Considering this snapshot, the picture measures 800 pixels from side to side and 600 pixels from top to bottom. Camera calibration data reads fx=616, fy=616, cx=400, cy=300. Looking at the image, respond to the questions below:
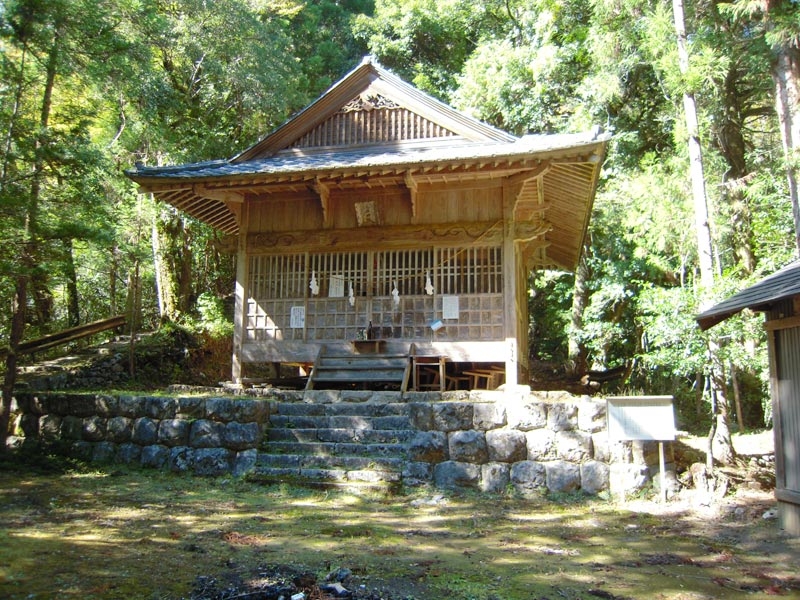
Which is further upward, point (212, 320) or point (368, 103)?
point (368, 103)

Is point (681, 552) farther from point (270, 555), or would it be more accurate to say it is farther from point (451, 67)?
point (451, 67)

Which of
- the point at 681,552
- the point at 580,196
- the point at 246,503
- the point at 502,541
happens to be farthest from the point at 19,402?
the point at 580,196

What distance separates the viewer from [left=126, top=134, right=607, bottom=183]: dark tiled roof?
10461mm

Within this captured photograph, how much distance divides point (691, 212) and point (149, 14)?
14459 mm

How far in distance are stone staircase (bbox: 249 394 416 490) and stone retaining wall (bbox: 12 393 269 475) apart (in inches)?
13.9

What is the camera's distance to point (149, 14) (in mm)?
16062

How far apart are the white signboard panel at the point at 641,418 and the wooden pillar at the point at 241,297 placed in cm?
757

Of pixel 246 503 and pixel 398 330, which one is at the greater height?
pixel 398 330

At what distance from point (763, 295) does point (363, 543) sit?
17.1 ft

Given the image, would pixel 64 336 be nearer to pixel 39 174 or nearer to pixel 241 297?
pixel 241 297

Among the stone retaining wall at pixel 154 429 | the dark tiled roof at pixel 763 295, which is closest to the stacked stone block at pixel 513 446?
the dark tiled roof at pixel 763 295

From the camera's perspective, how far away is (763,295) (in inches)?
277

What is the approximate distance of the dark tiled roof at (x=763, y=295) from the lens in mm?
6695

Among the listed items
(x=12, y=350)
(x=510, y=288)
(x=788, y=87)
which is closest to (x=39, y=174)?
(x=12, y=350)
